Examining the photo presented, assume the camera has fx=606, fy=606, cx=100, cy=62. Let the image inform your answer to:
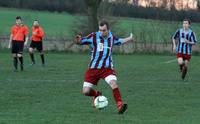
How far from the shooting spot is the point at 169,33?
155 ft

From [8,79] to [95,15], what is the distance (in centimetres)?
2749

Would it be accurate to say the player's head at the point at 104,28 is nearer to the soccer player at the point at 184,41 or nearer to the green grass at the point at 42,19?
the soccer player at the point at 184,41

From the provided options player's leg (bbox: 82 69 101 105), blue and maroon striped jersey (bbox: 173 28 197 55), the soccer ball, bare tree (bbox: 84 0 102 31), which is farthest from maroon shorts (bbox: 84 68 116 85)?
bare tree (bbox: 84 0 102 31)

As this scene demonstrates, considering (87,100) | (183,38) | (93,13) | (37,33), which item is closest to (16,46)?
(37,33)

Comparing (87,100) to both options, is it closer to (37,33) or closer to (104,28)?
(104,28)

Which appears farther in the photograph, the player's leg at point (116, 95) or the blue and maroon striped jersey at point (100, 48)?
the blue and maroon striped jersey at point (100, 48)

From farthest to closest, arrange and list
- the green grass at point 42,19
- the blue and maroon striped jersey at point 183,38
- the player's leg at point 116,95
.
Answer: the green grass at point 42,19 < the blue and maroon striped jersey at point 183,38 < the player's leg at point 116,95

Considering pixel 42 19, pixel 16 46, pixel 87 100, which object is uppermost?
pixel 16 46

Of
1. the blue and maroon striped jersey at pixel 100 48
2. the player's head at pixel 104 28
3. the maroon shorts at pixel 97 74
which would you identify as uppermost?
the player's head at pixel 104 28

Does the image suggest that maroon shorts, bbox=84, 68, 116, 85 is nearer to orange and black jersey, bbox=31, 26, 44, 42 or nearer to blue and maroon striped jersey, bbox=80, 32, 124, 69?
blue and maroon striped jersey, bbox=80, 32, 124, 69

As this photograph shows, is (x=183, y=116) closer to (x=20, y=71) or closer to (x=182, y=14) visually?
(x=20, y=71)

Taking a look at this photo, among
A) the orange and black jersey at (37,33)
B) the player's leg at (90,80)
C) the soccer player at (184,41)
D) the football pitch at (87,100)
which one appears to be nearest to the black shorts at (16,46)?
the football pitch at (87,100)

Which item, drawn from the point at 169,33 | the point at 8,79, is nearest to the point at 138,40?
the point at 169,33

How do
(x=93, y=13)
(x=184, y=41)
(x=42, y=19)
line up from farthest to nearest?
(x=42, y=19) < (x=93, y=13) < (x=184, y=41)
